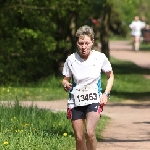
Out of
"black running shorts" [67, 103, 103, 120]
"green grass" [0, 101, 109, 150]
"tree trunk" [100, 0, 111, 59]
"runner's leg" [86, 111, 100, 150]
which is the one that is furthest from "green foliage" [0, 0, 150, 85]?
"runner's leg" [86, 111, 100, 150]

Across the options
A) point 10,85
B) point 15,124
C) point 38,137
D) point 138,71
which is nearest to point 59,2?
point 10,85

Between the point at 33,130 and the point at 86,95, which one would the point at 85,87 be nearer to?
the point at 86,95

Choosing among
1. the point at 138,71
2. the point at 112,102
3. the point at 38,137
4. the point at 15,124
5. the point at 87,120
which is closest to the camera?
the point at 87,120

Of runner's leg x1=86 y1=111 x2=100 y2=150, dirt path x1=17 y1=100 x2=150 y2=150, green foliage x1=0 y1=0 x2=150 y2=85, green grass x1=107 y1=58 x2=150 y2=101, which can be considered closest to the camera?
runner's leg x1=86 y1=111 x2=100 y2=150

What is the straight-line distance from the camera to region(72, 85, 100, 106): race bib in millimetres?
8875

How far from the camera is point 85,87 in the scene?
29.2ft

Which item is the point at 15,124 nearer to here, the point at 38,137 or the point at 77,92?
the point at 38,137

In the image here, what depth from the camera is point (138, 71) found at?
30.2 m

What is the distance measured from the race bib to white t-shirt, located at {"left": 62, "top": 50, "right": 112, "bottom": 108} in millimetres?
57

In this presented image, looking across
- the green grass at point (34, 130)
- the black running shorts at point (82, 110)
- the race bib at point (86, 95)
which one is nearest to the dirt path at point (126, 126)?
the green grass at point (34, 130)

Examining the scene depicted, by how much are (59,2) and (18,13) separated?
1.45 meters

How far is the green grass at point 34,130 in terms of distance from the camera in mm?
9961

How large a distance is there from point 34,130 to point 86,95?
2.48m

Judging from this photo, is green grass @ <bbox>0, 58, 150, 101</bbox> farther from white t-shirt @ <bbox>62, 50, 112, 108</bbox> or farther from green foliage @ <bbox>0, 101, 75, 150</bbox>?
white t-shirt @ <bbox>62, 50, 112, 108</bbox>
